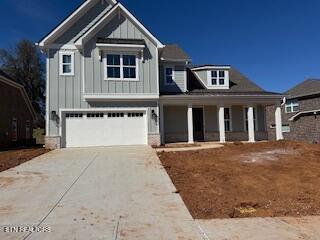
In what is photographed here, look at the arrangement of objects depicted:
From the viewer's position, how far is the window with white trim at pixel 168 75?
2200 cm

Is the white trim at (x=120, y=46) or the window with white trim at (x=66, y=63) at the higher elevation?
the white trim at (x=120, y=46)

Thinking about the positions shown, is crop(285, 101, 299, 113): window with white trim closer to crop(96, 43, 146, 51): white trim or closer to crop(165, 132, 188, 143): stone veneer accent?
crop(165, 132, 188, 143): stone veneer accent

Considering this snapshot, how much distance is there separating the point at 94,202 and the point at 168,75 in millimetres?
15484

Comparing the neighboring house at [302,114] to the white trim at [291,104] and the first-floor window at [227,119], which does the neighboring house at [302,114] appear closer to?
the white trim at [291,104]

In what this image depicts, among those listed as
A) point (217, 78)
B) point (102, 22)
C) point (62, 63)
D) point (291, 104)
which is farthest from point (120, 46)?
point (291, 104)

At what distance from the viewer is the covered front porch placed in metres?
20.7

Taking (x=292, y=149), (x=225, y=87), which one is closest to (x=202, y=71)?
(x=225, y=87)

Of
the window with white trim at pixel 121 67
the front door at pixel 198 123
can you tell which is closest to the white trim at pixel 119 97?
the window with white trim at pixel 121 67

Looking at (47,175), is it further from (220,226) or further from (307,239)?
(307,239)

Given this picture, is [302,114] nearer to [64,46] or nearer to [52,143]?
[64,46]

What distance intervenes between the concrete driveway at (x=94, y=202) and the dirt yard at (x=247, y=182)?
1.80 feet

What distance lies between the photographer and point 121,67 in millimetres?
19188

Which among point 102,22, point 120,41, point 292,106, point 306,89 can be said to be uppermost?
point 102,22

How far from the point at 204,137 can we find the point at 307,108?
44.4 feet
